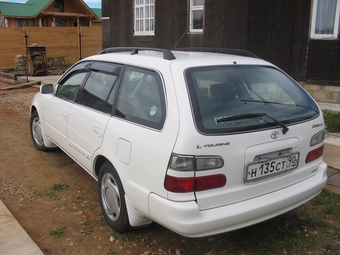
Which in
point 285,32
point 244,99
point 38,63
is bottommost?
point 38,63

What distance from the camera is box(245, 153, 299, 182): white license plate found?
2.91m

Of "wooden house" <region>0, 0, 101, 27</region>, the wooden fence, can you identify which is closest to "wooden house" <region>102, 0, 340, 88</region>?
the wooden fence

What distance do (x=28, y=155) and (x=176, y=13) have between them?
6.51 metres

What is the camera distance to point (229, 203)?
2844 millimetres

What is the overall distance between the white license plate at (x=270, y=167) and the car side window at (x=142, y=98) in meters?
0.81

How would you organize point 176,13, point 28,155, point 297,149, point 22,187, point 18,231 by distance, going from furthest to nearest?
1. point 176,13
2. point 28,155
3. point 22,187
4. point 18,231
5. point 297,149

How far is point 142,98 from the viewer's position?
329 centimetres

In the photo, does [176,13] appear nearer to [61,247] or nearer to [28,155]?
[28,155]

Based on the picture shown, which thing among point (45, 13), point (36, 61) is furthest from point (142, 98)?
point (45, 13)

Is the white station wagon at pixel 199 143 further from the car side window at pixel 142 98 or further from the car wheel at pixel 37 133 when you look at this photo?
the car wheel at pixel 37 133

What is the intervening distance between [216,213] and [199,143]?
0.55 m

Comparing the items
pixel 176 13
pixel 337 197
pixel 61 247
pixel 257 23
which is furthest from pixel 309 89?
pixel 61 247

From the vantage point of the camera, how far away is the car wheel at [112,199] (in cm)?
335

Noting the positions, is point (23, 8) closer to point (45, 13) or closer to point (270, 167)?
point (45, 13)
